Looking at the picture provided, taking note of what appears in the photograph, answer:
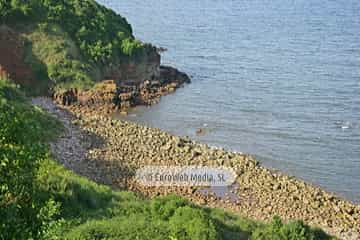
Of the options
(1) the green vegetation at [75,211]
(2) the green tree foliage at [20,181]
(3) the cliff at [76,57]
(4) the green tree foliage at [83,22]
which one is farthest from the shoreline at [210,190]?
(2) the green tree foliage at [20,181]

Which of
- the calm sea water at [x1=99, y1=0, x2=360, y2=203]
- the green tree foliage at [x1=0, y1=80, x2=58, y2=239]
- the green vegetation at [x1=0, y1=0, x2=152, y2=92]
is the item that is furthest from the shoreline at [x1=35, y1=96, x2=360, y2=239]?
the green tree foliage at [x1=0, y1=80, x2=58, y2=239]

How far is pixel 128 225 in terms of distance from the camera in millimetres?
20219

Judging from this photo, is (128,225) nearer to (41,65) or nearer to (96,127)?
(96,127)

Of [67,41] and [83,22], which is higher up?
[83,22]

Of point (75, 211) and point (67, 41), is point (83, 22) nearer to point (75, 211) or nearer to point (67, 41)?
point (67, 41)

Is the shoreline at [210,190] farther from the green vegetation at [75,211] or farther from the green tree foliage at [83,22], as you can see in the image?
the green tree foliage at [83,22]

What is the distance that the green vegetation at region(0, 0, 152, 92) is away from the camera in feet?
163

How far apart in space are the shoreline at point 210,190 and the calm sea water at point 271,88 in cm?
231

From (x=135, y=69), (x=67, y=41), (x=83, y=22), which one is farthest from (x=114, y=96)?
(x=83, y=22)

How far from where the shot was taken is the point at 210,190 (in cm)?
3253

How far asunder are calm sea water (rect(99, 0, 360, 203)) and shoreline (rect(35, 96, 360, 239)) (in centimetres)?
231

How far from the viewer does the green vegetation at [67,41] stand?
1951 inches

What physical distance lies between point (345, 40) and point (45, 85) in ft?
137

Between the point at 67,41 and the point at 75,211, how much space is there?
33691 mm
